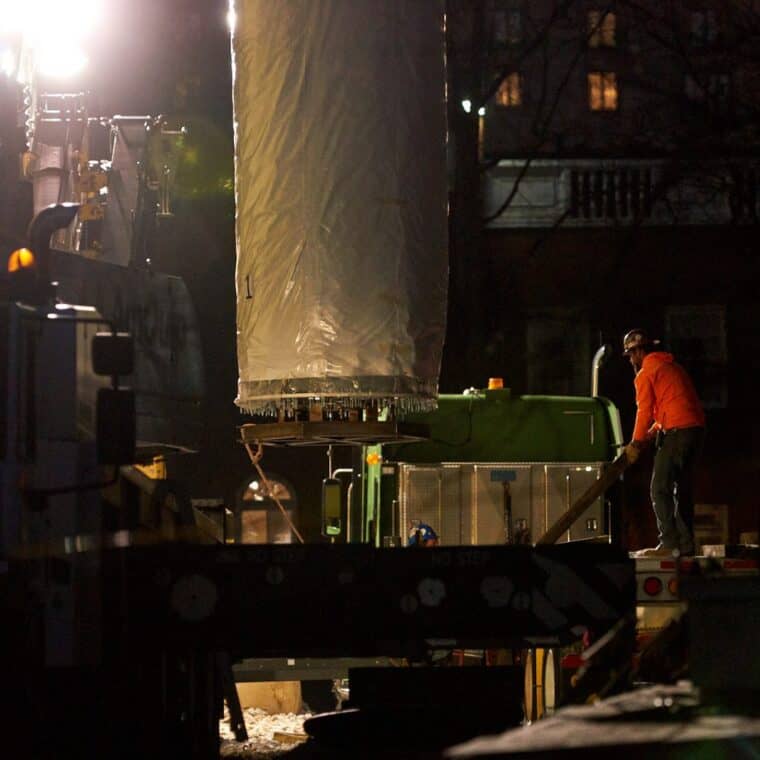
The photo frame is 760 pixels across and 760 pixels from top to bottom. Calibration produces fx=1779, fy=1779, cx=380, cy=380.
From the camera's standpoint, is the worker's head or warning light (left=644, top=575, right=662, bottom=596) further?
the worker's head

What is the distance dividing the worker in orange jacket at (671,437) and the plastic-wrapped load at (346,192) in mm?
1980

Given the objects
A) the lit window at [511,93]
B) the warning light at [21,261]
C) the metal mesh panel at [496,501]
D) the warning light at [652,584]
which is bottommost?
the warning light at [652,584]

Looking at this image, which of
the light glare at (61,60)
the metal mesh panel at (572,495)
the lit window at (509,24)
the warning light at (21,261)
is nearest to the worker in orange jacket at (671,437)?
the metal mesh panel at (572,495)

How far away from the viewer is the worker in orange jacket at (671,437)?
13.0m

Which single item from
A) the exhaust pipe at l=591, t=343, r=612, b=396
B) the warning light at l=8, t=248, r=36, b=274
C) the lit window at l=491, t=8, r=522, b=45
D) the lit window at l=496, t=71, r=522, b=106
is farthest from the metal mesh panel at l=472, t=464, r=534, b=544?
the lit window at l=496, t=71, r=522, b=106

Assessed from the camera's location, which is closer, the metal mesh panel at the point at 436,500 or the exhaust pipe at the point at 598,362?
the metal mesh panel at the point at 436,500

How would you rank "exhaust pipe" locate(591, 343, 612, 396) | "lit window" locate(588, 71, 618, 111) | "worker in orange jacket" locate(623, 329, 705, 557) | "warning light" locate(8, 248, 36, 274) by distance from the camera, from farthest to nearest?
"lit window" locate(588, 71, 618, 111) < "exhaust pipe" locate(591, 343, 612, 396) < "worker in orange jacket" locate(623, 329, 705, 557) < "warning light" locate(8, 248, 36, 274)

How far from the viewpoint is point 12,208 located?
11.4 m

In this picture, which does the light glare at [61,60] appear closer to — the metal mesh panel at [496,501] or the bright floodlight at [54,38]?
the bright floodlight at [54,38]

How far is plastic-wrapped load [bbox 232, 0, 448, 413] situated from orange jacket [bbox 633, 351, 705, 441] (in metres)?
1.95

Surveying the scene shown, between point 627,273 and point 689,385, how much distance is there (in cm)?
2131

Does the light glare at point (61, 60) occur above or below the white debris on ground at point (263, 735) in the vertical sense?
above

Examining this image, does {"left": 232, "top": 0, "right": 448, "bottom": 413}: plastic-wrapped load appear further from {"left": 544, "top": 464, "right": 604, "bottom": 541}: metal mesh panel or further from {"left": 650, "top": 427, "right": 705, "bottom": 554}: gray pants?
{"left": 544, "top": 464, "right": 604, "bottom": 541}: metal mesh panel

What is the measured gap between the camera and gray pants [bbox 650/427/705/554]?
42.7 ft
